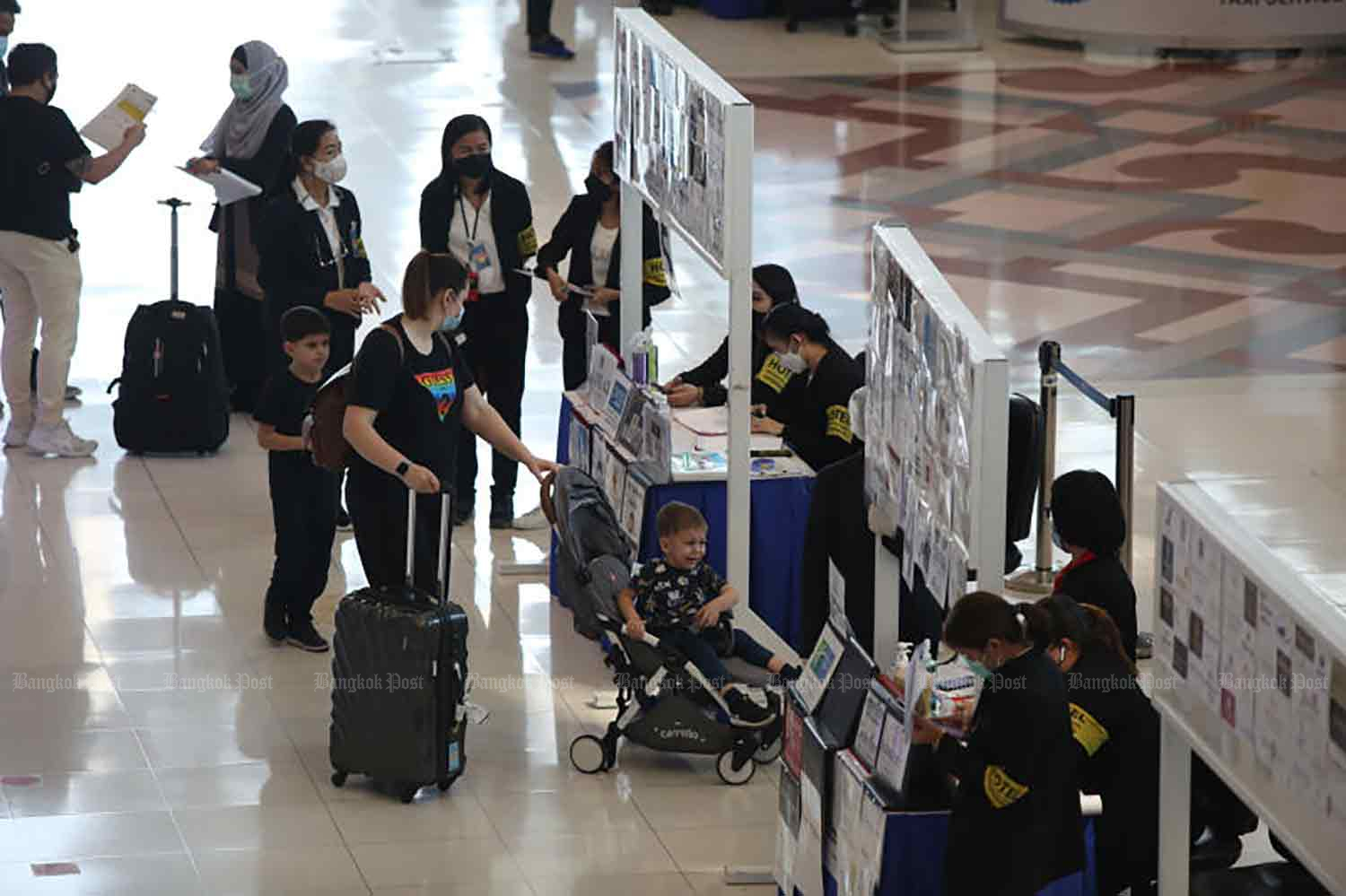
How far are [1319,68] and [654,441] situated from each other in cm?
1214

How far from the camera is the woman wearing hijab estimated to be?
10242 mm

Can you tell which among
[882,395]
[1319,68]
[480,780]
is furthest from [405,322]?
[1319,68]

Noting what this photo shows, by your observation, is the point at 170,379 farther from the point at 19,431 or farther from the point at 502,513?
the point at 502,513

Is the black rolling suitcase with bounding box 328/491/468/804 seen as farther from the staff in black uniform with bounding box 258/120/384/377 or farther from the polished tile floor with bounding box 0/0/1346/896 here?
the staff in black uniform with bounding box 258/120/384/377

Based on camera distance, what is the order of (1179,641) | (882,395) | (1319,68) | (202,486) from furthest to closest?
(1319,68)
(202,486)
(882,395)
(1179,641)

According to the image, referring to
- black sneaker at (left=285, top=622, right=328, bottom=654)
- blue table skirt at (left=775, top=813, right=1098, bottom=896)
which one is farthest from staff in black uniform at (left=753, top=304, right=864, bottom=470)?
blue table skirt at (left=775, top=813, right=1098, bottom=896)

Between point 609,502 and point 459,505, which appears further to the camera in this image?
point 459,505

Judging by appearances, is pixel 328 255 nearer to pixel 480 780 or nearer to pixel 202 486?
pixel 202 486

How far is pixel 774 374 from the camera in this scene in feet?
26.7

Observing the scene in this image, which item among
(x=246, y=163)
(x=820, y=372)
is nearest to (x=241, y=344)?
(x=246, y=163)

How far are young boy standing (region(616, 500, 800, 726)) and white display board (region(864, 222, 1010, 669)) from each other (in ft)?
3.43

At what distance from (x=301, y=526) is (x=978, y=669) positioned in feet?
11.2

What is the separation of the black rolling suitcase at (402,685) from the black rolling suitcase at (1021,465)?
2.21 meters

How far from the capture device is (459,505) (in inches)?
378
